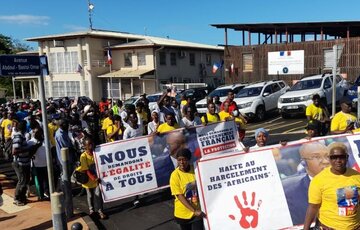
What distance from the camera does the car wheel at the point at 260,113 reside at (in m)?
18.5

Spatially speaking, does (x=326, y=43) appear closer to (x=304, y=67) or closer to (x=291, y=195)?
(x=304, y=67)

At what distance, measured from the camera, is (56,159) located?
9.23 meters

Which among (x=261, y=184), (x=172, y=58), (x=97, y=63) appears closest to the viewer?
(x=261, y=184)

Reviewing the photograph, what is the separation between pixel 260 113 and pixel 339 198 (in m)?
15.1

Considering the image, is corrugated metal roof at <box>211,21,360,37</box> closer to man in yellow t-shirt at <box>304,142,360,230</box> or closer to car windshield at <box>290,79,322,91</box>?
car windshield at <box>290,79,322,91</box>

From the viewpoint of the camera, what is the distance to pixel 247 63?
33.6 meters

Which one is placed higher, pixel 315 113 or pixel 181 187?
pixel 315 113

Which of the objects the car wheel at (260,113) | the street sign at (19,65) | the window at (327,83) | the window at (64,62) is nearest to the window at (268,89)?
the car wheel at (260,113)

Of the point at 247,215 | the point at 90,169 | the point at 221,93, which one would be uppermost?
the point at 221,93

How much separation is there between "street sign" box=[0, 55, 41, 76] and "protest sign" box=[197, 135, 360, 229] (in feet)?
10.5

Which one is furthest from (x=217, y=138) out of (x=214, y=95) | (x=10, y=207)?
(x=214, y=95)

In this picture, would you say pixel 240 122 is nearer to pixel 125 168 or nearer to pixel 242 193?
pixel 125 168

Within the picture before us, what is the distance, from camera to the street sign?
5.76m

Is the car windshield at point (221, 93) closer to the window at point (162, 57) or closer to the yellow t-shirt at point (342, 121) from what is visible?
the yellow t-shirt at point (342, 121)
